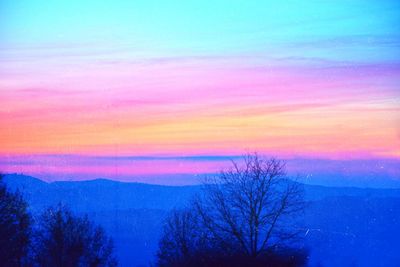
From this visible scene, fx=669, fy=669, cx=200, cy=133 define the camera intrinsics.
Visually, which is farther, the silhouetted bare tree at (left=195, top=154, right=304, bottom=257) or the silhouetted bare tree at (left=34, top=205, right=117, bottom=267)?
the silhouetted bare tree at (left=34, top=205, right=117, bottom=267)

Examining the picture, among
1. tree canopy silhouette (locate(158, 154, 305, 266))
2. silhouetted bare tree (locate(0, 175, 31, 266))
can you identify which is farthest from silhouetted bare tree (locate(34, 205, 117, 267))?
tree canopy silhouette (locate(158, 154, 305, 266))

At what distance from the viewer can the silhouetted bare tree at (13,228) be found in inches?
1206

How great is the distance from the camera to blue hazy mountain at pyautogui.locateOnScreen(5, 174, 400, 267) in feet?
132

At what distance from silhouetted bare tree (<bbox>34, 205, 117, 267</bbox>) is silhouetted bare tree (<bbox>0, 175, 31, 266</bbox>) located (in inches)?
41.2

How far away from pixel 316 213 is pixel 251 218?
68.5 ft

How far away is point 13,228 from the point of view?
3275 centimetres

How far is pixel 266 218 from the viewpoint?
942 inches

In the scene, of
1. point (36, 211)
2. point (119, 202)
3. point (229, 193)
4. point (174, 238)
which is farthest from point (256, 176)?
point (119, 202)

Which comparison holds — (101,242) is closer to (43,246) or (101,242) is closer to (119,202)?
(43,246)

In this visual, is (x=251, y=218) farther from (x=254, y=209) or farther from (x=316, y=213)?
(x=316, y=213)

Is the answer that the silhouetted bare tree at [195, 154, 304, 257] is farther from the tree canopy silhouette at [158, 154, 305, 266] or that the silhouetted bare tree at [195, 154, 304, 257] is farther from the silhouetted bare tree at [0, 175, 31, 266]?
the silhouetted bare tree at [0, 175, 31, 266]

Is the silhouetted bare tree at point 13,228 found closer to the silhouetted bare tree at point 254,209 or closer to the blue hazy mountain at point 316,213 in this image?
the blue hazy mountain at point 316,213

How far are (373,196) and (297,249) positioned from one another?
22688mm

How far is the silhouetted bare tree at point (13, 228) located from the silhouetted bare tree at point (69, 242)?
3.43ft
